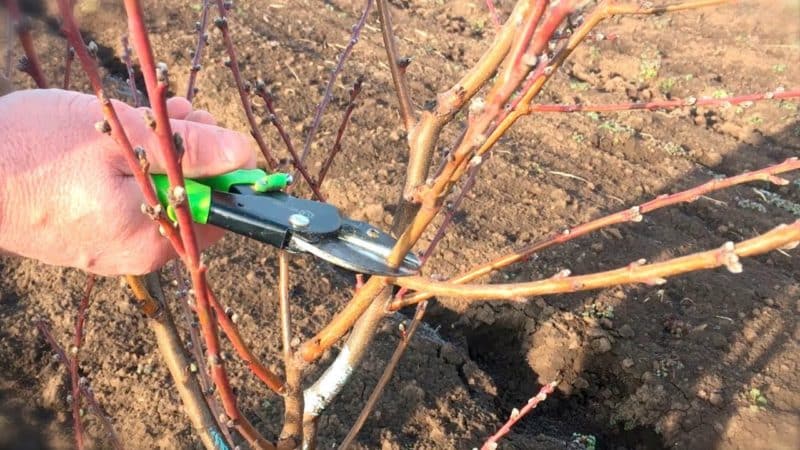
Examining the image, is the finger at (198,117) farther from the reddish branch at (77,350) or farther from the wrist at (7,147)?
the reddish branch at (77,350)

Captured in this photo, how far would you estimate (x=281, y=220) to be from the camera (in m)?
1.30

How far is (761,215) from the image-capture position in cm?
432

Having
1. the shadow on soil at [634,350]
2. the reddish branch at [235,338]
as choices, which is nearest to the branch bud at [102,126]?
the reddish branch at [235,338]

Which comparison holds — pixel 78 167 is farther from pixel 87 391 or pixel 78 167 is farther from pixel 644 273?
pixel 644 273

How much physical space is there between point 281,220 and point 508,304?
2105 mm

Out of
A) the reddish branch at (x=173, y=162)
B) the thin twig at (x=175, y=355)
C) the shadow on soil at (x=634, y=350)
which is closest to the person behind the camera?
the reddish branch at (x=173, y=162)

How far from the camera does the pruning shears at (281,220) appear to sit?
126cm

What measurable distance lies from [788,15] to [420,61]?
479 centimetres

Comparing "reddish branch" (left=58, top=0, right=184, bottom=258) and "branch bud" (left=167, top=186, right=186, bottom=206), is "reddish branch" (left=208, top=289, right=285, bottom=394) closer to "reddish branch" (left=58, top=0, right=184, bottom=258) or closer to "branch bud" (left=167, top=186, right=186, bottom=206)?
"reddish branch" (left=58, top=0, right=184, bottom=258)

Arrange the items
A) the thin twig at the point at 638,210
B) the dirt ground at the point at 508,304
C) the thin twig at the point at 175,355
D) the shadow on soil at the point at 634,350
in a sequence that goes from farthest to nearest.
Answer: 1. the shadow on soil at the point at 634,350
2. the dirt ground at the point at 508,304
3. the thin twig at the point at 175,355
4. the thin twig at the point at 638,210

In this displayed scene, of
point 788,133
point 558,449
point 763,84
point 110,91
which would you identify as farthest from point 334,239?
point 763,84

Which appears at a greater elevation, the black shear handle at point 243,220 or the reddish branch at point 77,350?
the black shear handle at point 243,220

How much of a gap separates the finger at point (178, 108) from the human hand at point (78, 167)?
0.50 ft

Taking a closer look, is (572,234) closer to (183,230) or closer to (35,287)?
(183,230)
